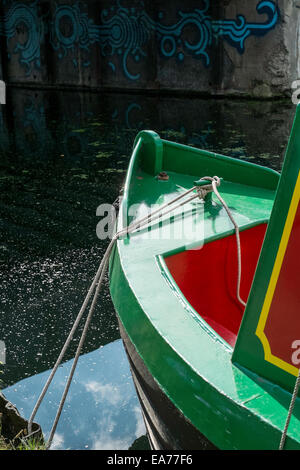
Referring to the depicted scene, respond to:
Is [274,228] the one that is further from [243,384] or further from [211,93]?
[211,93]

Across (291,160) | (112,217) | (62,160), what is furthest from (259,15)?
(291,160)

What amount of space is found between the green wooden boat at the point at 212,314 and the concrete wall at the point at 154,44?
35.7 ft

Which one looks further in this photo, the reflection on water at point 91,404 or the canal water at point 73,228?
the canal water at point 73,228

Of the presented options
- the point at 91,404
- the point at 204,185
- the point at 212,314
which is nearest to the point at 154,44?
the point at 204,185

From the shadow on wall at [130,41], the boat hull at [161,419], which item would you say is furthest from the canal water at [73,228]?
the shadow on wall at [130,41]

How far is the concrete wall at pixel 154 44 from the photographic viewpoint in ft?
43.1

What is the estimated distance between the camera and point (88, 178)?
7.09m

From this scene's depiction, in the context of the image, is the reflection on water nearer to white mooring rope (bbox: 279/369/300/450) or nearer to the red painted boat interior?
the red painted boat interior

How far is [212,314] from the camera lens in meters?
2.92

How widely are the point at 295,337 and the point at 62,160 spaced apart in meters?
6.73

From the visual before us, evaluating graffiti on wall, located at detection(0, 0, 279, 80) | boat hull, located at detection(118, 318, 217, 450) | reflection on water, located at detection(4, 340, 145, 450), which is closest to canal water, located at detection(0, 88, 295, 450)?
reflection on water, located at detection(4, 340, 145, 450)

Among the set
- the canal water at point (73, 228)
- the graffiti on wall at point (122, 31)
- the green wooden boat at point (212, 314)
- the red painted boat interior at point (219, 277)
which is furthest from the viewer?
the graffiti on wall at point (122, 31)

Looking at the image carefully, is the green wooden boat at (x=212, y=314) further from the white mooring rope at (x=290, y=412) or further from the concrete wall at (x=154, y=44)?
the concrete wall at (x=154, y=44)

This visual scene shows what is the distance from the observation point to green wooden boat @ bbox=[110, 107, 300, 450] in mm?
1642
